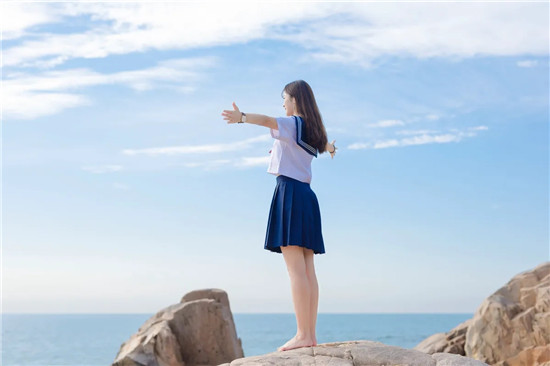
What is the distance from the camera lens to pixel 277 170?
24.2 ft

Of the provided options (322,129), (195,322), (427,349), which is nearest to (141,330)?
(195,322)

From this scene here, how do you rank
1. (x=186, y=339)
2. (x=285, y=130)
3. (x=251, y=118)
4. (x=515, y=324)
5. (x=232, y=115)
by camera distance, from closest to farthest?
(x=232, y=115) < (x=251, y=118) < (x=285, y=130) < (x=515, y=324) < (x=186, y=339)

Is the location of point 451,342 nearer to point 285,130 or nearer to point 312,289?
point 312,289

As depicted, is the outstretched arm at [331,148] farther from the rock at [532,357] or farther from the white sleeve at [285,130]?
the rock at [532,357]

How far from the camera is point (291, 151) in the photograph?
7.37 metres

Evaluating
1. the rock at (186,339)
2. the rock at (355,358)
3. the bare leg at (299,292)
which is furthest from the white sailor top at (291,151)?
the rock at (186,339)

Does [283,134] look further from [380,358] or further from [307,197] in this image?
[380,358]

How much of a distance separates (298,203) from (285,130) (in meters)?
0.76

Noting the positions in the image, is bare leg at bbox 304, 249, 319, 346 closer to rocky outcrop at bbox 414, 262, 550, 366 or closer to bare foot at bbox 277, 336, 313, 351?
bare foot at bbox 277, 336, 313, 351

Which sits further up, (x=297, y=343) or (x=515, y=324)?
(x=297, y=343)

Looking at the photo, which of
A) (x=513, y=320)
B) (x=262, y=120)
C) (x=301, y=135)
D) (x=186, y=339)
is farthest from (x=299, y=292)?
(x=513, y=320)

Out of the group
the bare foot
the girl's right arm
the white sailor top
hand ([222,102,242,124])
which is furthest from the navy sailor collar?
the bare foot

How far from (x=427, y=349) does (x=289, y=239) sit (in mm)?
10174

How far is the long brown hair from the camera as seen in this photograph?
7.42m
